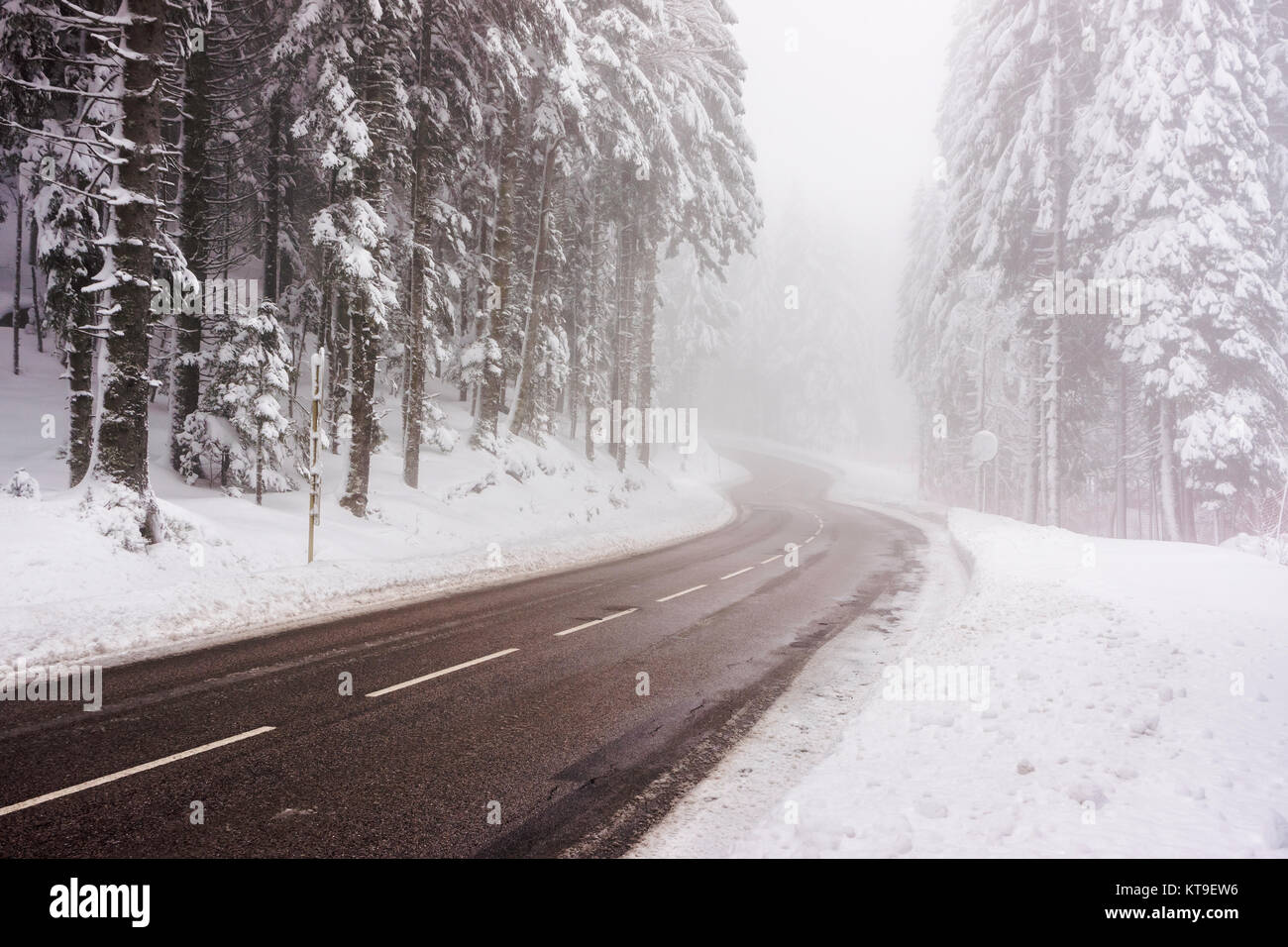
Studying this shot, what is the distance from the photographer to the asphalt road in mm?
4266

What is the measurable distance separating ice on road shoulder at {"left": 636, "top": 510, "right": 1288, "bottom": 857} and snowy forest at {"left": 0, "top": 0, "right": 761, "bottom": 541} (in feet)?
32.7

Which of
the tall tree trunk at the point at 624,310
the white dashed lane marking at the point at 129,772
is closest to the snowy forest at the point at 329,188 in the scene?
the tall tree trunk at the point at 624,310

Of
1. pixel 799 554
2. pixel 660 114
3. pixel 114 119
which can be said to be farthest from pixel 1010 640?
pixel 660 114

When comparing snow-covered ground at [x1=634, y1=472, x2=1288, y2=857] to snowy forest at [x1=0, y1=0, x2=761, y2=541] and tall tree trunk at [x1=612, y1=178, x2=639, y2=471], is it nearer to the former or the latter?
snowy forest at [x1=0, y1=0, x2=761, y2=541]

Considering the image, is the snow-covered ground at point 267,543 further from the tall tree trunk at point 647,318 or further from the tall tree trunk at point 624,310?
the tall tree trunk at point 647,318

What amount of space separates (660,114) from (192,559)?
58.7 ft

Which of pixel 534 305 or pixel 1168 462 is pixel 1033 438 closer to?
pixel 1168 462

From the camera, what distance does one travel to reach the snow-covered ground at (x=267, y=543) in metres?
8.65

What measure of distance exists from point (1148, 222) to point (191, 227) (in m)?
25.9

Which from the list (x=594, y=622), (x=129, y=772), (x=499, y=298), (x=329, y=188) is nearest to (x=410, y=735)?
(x=129, y=772)

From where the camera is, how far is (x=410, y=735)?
580 centimetres

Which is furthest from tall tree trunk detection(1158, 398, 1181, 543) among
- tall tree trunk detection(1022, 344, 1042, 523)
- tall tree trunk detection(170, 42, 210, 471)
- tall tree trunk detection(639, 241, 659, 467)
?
tall tree trunk detection(170, 42, 210, 471)
